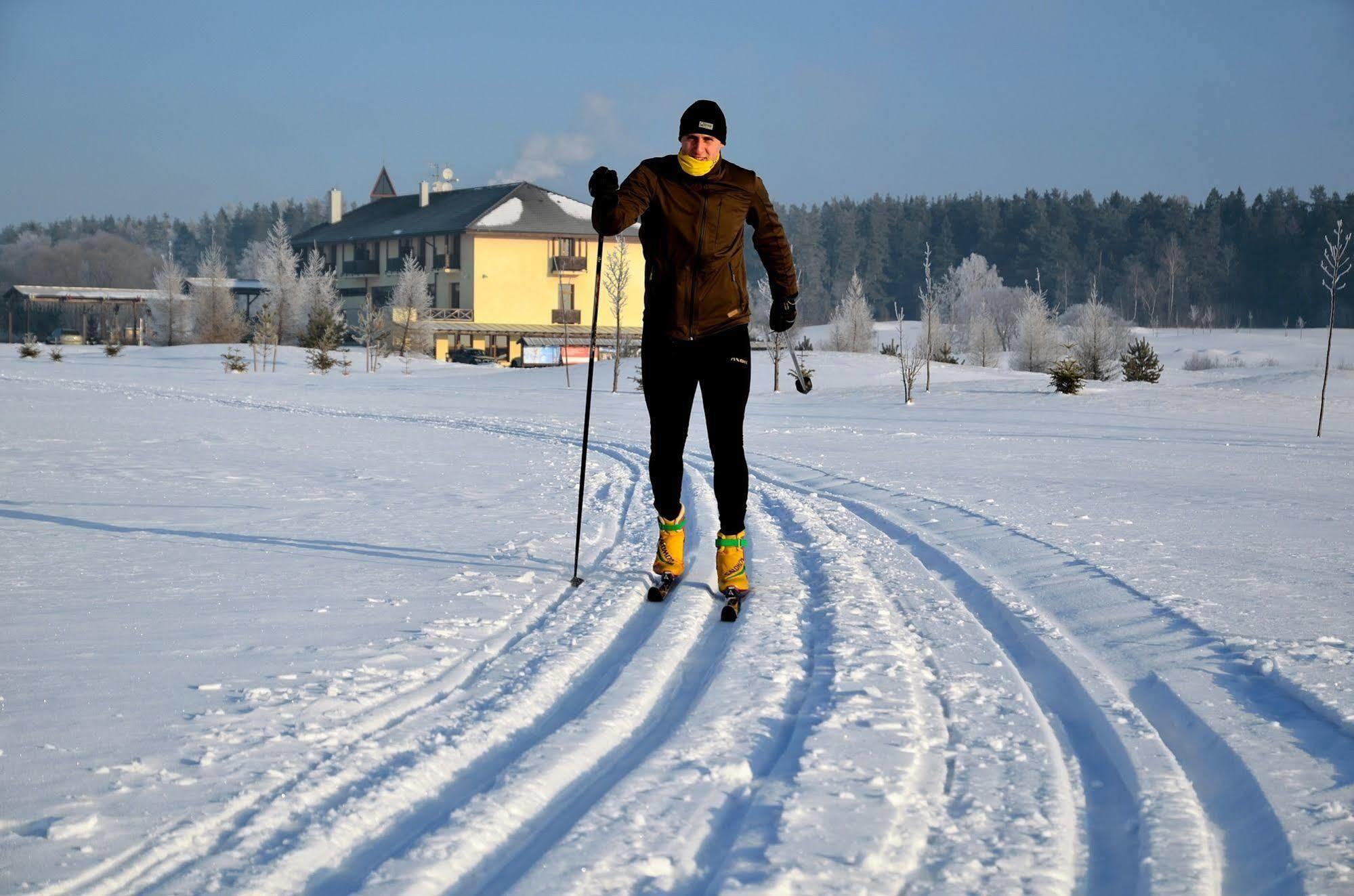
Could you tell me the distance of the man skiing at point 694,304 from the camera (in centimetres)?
456

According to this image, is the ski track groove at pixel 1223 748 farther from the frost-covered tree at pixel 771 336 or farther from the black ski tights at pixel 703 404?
the frost-covered tree at pixel 771 336

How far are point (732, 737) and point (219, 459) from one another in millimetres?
8334

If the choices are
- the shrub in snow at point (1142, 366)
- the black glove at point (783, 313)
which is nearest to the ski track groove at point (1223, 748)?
the black glove at point (783, 313)

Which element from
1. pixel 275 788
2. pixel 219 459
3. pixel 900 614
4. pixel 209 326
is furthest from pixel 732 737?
pixel 209 326

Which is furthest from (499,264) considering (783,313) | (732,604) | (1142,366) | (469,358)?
(732,604)

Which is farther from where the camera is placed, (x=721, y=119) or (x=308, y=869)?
(x=721, y=119)

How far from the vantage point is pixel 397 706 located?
9.87ft

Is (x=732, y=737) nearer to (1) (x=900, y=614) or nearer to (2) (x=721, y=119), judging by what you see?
(1) (x=900, y=614)

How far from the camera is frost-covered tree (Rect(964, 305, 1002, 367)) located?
48.8 m

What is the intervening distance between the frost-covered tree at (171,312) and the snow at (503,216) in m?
15.4

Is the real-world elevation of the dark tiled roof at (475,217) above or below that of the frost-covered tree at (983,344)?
above

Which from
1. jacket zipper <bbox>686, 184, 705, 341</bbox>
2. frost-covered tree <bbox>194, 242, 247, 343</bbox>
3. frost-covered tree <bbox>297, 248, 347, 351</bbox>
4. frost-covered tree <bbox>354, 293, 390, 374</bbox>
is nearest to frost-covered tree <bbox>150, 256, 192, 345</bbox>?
frost-covered tree <bbox>194, 242, 247, 343</bbox>

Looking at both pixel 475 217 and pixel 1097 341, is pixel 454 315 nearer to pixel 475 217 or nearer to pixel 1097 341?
pixel 475 217

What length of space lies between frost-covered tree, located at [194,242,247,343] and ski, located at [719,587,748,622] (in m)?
55.2
